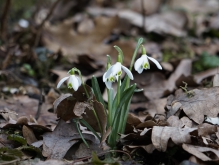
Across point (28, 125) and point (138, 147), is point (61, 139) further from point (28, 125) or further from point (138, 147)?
point (138, 147)

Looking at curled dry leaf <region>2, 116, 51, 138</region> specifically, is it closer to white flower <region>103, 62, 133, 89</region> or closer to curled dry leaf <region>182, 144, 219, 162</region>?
white flower <region>103, 62, 133, 89</region>

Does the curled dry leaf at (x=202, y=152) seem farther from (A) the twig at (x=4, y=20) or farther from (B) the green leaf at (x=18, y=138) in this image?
(A) the twig at (x=4, y=20)

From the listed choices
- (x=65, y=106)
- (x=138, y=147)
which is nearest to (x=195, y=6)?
(x=65, y=106)

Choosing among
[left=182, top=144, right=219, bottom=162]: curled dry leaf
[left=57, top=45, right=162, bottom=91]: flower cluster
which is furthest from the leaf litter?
[left=57, top=45, right=162, bottom=91]: flower cluster

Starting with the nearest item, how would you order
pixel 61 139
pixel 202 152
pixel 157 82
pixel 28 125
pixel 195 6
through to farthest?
pixel 202 152 → pixel 61 139 → pixel 28 125 → pixel 157 82 → pixel 195 6

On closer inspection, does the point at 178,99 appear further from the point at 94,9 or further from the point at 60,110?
the point at 94,9

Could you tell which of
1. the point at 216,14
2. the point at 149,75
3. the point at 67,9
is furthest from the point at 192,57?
the point at 67,9
